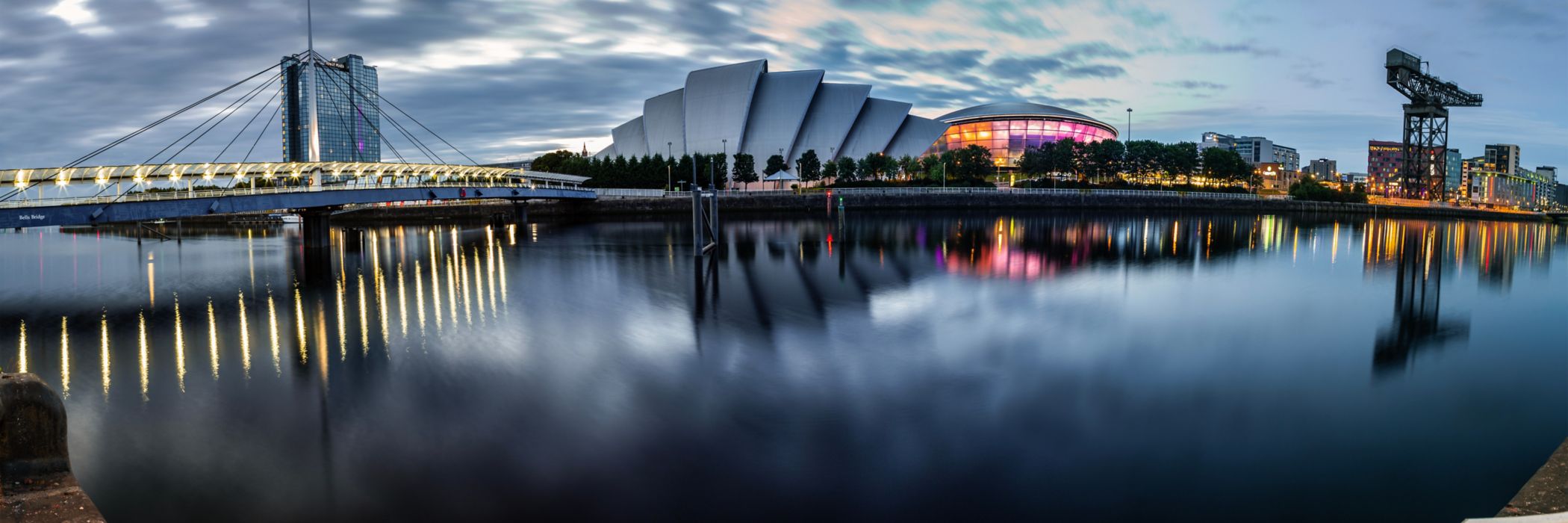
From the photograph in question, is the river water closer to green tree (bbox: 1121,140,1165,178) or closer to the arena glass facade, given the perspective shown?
green tree (bbox: 1121,140,1165,178)

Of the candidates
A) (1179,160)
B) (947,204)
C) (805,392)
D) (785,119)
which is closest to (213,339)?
(805,392)

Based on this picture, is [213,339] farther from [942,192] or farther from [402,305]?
[942,192]

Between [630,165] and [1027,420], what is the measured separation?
260ft

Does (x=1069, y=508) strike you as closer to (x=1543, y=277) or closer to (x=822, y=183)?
(x=1543, y=277)

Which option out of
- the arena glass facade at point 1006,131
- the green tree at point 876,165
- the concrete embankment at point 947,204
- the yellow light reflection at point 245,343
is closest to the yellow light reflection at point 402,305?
the yellow light reflection at point 245,343

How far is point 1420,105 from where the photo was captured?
70500 millimetres

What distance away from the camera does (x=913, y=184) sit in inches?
3273

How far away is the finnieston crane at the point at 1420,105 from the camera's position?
→ 68.5m

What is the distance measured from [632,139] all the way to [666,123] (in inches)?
303

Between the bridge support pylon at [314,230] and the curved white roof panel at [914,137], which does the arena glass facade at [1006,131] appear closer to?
the curved white roof panel at [914,137]

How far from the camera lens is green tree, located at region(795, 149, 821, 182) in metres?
85.0

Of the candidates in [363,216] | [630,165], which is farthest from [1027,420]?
[630,165]

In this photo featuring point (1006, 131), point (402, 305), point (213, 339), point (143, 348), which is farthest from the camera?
point (1006, 131)

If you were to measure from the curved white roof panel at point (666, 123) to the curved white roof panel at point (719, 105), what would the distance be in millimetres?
1607
